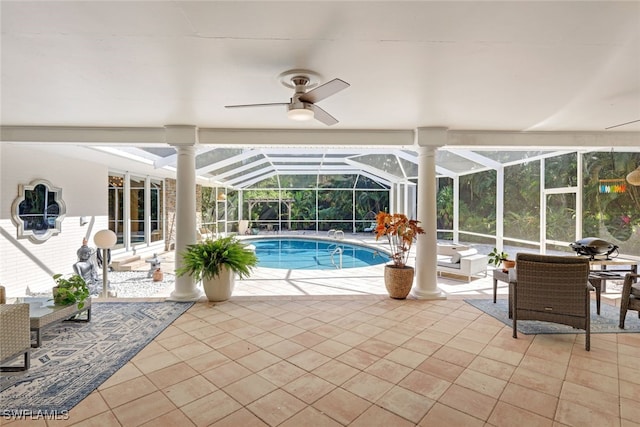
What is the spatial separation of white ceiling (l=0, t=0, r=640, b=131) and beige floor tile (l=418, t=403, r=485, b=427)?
2.54 m

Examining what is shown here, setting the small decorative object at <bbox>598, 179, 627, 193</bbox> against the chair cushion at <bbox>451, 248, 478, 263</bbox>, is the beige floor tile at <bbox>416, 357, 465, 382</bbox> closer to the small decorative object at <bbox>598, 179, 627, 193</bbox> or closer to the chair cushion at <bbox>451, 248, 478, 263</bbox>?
the chair cushion at <bbox>451, 248, 478, 263</bbox>

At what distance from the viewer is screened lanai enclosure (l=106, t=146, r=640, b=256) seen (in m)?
5.77

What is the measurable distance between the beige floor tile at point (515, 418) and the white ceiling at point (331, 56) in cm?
252

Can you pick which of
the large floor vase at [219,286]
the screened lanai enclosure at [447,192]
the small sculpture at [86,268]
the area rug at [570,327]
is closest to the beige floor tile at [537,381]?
Answer: the area rug at [570,327]

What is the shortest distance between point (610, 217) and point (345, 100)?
5.89 m

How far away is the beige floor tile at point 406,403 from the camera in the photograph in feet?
6.66

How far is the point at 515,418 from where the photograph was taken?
1988 mm

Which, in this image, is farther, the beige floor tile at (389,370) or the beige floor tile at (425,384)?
the beige floor tile at (389,370)

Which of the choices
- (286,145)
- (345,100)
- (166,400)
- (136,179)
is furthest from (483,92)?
(136,179)

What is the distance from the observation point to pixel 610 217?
5781 mm

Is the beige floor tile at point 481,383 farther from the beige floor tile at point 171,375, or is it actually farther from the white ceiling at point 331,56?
the white ceiling at point 331,56

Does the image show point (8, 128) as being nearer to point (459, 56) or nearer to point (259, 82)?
point (259, 82)

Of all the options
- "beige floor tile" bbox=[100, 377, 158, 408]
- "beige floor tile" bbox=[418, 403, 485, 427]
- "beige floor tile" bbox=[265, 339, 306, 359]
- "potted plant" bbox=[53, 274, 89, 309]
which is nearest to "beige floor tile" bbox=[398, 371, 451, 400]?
"beige floor tile" bbox=[418, 403, 485, 427]

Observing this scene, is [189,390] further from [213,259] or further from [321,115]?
[321,115]
